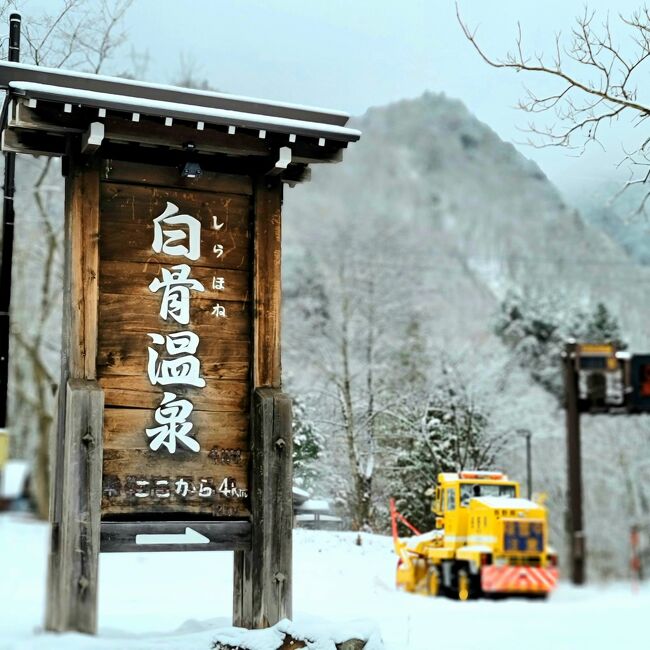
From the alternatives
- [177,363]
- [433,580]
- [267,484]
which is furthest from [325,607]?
[177,363]

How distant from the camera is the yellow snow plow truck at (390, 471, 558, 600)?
21.5 ft

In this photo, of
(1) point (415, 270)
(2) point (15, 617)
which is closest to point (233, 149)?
(2) point (15, 617)

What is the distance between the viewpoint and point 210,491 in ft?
17.2

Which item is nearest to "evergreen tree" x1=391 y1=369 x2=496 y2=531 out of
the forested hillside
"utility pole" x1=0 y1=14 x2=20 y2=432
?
the forested hillside

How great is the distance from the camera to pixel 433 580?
288 inches

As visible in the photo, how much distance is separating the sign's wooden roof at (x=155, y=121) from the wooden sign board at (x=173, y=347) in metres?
0.29

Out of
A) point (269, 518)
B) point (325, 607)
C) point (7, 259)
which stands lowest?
point (325, 607)

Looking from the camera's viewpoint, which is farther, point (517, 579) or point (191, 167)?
point (517, 579)

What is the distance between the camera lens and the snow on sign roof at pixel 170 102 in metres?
4.80

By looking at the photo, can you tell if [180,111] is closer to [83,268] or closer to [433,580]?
[83,268]

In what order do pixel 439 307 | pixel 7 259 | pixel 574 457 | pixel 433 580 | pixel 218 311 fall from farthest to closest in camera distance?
pixel 439 307 → pixel 433 580 → pixel 7 259 → pixel 218 311 → pixel 574 457

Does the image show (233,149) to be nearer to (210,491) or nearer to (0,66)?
(0,66)

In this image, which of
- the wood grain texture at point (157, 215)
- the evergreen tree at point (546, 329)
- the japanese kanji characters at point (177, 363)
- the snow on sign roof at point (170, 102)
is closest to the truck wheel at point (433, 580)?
the japanese kanji characters at point (177, 363)

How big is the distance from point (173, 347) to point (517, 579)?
3.16 meters
